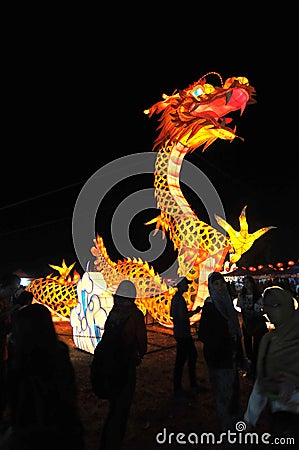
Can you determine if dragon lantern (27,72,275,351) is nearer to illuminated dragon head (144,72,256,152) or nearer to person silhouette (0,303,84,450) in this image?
illuminated dragon head (144,72,256,152)

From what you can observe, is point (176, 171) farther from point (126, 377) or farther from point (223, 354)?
point (126, 377)

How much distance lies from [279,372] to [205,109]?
529 centimetres

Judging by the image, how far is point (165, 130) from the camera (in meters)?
6.94

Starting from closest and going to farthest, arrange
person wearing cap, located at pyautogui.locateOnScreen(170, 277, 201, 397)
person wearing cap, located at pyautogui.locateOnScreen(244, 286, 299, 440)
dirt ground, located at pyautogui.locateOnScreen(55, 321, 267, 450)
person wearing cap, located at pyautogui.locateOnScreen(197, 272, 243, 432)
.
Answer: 1. person wearing cap, located at pyautogui.locateOnScreen(244, 286, 299, 440)
2. person wearing cap, located at pyautogui.locateOnScreen(197, 272, 243, 432)
3. dirt ground, located at pyautogui.locateOnScreen(55, 321, 267, 450)
4. person wearing cap, located at pyautogui.locateOnScreen(170, 277, 201, 397)

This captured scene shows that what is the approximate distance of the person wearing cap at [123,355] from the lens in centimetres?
254

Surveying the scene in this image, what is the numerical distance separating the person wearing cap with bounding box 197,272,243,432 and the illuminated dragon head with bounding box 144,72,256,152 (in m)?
4.12

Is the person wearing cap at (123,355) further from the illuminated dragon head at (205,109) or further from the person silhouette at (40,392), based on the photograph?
the illuminated dragon head at (205,109)

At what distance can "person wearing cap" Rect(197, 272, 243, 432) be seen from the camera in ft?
9.09

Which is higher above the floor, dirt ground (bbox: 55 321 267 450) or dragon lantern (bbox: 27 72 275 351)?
dragon lantern (bbox: 27 72 275 351)

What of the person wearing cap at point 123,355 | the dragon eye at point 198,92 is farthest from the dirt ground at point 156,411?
the dragon eye at point 198,92

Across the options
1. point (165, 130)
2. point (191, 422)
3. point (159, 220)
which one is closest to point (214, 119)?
point (165, 130)

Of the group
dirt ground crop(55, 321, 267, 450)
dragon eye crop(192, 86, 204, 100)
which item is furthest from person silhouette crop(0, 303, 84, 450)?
dragon eye crop(192, 86, 204, 100)

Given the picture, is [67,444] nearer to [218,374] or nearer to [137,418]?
[218,374]

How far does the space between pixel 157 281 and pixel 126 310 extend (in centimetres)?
402
